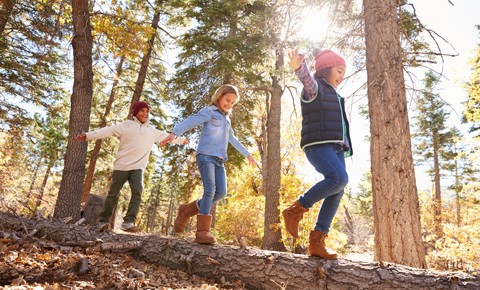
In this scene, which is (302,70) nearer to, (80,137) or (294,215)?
(294,215)

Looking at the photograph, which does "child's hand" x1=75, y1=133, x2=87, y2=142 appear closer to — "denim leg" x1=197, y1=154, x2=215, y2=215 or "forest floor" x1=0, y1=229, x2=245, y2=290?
"forest floor" x1=0, y1=229, x2=245, y2=290

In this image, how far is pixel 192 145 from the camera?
9844 mm

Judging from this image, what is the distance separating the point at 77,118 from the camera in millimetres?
4645

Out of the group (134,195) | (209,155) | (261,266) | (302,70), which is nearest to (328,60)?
(302,70)

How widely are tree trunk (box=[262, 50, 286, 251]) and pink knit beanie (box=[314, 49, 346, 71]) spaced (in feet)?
15.6

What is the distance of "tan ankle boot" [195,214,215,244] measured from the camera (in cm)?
306

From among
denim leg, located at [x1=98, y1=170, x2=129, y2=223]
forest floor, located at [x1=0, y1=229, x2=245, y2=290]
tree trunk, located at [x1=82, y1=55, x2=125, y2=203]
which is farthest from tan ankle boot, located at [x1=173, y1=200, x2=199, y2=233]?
tree trunk, located at [x1=82, y1=55, x2=125, y2=203]

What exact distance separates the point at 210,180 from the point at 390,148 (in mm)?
2185

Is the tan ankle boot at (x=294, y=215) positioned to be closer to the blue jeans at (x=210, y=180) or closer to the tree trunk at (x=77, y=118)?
the blue jeans at (x=210, y=180)

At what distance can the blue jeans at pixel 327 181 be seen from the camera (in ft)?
8.68

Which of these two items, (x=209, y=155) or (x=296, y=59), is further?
(x=209, y=155)

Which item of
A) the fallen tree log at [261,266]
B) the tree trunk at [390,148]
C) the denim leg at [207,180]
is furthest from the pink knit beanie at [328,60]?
the fallen tree log at [261,266]

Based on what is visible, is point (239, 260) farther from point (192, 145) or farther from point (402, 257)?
point (192, 145)

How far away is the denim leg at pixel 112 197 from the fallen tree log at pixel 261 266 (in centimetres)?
75
